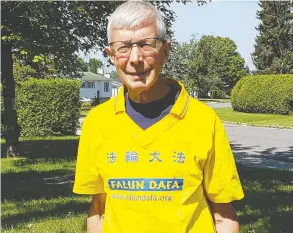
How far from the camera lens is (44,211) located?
21.9ft

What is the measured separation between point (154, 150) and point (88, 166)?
0.33 m

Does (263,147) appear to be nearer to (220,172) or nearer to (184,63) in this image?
(220,172)

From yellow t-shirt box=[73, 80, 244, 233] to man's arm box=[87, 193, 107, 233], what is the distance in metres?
0.13

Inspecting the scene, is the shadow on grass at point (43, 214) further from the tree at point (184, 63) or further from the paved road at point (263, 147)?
the tree at point (184, 63)

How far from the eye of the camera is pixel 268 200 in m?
7.35

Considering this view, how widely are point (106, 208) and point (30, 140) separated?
54.9 feet

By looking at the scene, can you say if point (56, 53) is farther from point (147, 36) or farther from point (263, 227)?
point (147, 36)

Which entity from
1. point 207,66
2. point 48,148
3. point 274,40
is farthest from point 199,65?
point 48,148

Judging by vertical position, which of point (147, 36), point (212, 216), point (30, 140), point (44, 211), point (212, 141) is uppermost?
point (147, 36)

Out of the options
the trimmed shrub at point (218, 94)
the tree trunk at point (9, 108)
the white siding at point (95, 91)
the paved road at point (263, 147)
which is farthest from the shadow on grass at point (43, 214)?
the white siding at point (95, 91)

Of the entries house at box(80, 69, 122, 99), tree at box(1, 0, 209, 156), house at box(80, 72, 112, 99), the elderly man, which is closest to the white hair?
the elderly man

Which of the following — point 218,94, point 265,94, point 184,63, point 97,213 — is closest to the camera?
point 97,213

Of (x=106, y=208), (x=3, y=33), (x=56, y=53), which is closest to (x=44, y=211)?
(x=106, y=208)

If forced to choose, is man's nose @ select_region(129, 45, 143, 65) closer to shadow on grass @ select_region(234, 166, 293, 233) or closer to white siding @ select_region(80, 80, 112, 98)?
shadow on grass @ select_region(234, 166, 293, 233)
